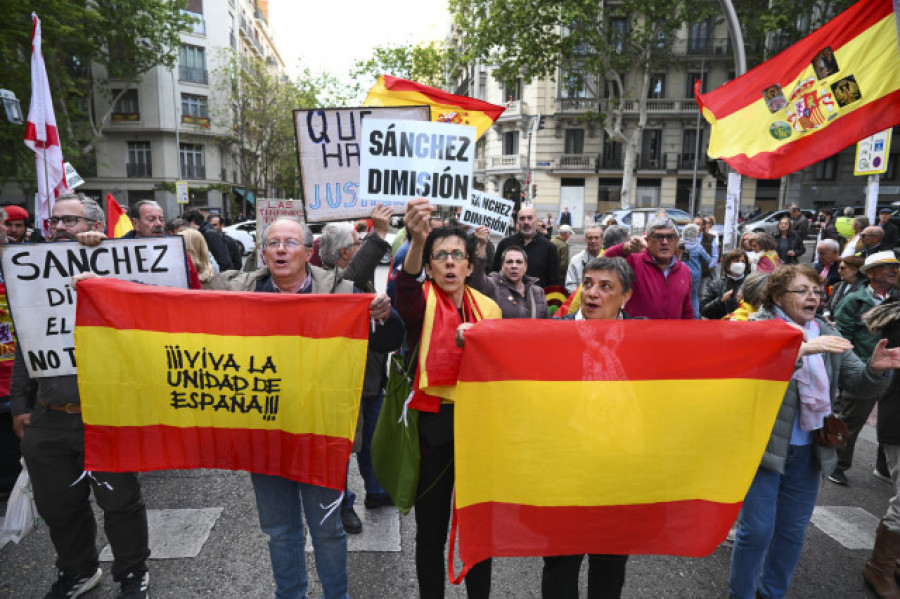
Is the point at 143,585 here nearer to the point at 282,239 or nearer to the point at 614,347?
the point at 282,239

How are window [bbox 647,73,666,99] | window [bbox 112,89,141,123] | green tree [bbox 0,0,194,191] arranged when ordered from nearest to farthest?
green tree [bbox 0,0,194,191] < window [bbox 647,73,666,99] < window [bbox 112,89,141,123]

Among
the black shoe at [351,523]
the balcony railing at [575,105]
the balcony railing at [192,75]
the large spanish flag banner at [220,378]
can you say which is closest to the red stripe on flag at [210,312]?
the large spanish flag banner at [220,378]

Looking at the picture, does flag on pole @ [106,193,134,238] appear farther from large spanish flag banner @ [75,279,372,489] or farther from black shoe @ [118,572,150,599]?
black shoe @ [118,572,150,599]

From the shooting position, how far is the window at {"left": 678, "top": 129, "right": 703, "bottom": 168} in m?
39.4

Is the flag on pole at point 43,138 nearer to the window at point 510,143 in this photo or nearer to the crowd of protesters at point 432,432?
the crowd of protesters at point 432,432

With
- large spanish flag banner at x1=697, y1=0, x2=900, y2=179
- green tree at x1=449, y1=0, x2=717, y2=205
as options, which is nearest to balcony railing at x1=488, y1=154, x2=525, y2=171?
green tree at x1=449, y1=0, x2=717, y2=205

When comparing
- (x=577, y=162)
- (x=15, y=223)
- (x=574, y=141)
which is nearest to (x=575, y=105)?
(x=574, y=141)

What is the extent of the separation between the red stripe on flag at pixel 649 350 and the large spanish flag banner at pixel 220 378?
2.53 ft

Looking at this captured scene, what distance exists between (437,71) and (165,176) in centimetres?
2021

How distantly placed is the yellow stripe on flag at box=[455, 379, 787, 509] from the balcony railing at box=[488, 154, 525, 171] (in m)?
39.5

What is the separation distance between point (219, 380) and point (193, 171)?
44.3m

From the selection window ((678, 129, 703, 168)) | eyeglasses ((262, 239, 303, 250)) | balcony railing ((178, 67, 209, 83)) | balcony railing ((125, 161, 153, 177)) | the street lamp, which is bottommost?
eyeglasses ((262, 239, 303, 250))

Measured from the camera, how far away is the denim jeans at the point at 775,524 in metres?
2.83

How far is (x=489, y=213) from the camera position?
16.6ft
